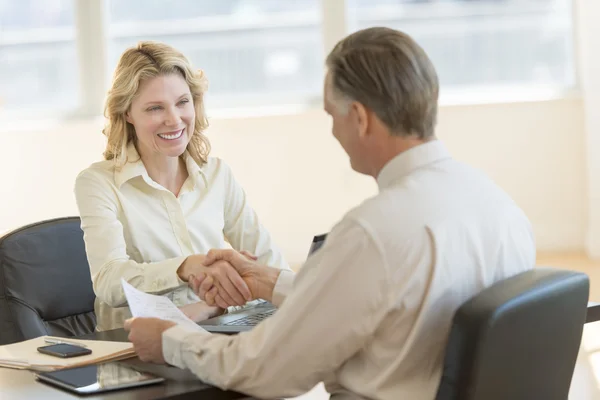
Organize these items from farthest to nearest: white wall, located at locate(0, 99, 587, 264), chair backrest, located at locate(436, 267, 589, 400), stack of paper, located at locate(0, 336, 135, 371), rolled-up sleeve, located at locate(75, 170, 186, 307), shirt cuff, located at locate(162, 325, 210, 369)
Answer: white wall, located at locate(0, 99, 587, 264) < rolled-up sleeve, located at locate(75, 170, 186, 307) < stack of paper, located at locate(0, 336, 135, 371) < shirt cuff, located at locate(162, 325, 210, 369) < chair backrest, located at locate(436, 267, 589, 400)

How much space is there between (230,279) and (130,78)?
798mm

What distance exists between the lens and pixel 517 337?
1483 mm

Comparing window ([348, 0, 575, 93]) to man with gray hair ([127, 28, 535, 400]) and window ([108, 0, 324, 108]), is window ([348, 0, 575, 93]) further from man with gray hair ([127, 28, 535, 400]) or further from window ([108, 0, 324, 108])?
man with gray hair ([127, 28, 535, 400])

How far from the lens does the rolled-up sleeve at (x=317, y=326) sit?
151 cm

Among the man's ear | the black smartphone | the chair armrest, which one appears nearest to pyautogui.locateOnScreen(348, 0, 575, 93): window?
the chair armrest

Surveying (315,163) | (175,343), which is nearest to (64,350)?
(175,343)

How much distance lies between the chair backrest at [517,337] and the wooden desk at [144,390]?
1.34 ft

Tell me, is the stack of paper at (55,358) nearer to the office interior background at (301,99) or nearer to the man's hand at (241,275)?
the man's hand at (241,275)

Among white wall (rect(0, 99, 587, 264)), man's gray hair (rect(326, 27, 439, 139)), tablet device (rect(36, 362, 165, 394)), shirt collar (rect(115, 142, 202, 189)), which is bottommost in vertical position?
white wall (rect(0, 99, 587, 264))

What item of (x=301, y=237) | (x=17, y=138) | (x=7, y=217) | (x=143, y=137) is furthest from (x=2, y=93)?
(x=143, y=137)

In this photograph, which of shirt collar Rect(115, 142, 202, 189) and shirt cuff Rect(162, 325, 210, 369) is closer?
shirt cuff Rect(162, 325, 210, 369)

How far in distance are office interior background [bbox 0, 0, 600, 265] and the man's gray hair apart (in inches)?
204

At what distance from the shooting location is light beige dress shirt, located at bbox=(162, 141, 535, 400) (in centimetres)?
151

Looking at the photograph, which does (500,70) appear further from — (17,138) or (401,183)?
(401,183)
